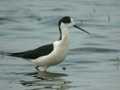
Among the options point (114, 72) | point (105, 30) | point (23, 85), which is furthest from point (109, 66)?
point (105, 30)

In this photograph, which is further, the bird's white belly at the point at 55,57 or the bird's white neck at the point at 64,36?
the bird's white neck at the point at 64,36

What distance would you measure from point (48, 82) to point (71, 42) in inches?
202

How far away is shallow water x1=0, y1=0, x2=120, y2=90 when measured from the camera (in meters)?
12.1

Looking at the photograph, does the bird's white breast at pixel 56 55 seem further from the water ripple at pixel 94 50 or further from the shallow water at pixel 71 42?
the water ripple at pixel 94 50

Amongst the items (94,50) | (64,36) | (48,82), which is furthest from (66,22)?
(94,50)

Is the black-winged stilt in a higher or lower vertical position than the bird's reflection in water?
higher

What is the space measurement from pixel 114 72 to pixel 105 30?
6191 millimetres

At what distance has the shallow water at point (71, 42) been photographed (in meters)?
12.1

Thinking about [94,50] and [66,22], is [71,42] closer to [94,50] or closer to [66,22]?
[94,50]

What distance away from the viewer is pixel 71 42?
1716 centimetres

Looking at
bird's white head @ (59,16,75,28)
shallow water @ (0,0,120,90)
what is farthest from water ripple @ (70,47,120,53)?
bird's white head @ (59,16,75,28)

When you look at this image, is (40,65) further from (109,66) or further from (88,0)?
(88,0)

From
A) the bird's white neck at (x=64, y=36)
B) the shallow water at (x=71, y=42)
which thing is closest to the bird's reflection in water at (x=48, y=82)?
the shallow water at (x=71, y=42)

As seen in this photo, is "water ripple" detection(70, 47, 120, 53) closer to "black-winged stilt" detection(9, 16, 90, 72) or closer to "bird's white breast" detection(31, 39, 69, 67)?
"black-winged stilt" detection(9, 16, 90, 72)
